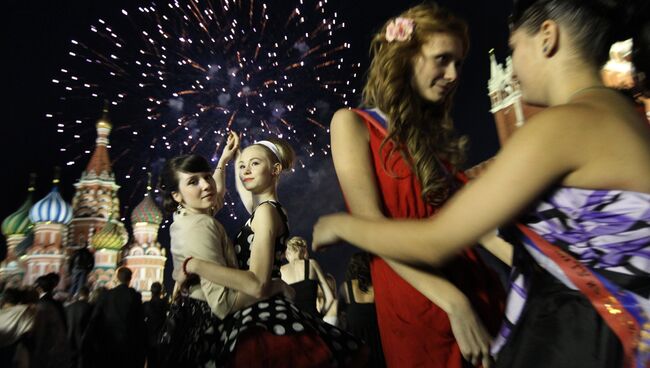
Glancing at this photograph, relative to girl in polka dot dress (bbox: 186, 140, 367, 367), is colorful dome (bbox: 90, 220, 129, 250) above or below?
above

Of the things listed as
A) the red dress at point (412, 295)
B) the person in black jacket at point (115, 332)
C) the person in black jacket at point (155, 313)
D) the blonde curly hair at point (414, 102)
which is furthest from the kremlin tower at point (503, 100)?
the red dress at point (412, 295)

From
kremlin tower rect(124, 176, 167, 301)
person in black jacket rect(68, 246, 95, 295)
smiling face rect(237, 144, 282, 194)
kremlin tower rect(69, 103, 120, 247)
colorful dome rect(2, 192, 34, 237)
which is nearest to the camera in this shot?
smiling face rect(237, 144, 282, 194)

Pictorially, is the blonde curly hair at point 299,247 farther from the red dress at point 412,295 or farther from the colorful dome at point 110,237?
the colorful dome at point 110,237

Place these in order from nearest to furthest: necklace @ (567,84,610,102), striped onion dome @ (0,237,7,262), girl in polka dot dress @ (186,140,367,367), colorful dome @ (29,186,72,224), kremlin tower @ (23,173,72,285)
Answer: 1. necklace @ (567,84,610,102)
2. girl in polka dot dress @ (186,140,367,367)
3. kremlin tower @ (23,173,72,285)
4. colorful dome @ (29,186,72,224)
5. striped onion dome @ (0,237,7,262)

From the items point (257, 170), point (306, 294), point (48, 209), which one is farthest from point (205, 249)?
point (48, 209)

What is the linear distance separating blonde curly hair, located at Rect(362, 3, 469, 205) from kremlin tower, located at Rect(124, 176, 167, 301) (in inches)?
2100

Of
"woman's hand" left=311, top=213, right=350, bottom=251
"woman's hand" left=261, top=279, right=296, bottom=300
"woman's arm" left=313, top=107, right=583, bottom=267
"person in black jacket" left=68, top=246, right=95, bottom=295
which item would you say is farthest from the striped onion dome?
"woman's arm" left=313, top=107, right=583, bottom=267

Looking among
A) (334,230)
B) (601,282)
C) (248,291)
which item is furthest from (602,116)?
(248,291)

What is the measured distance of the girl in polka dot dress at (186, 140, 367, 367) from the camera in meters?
2.33

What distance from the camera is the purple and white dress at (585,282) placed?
1015 millimetres

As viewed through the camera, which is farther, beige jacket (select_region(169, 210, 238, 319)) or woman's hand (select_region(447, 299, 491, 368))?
beige jacket (select_region(169, 210, 238, 319))

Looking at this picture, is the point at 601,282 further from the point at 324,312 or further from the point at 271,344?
the point at 324,312

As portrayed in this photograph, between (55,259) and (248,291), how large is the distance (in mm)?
51763

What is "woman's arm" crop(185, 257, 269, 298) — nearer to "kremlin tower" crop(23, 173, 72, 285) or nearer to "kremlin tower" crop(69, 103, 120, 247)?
"kremlin tower" crop(23, 173, 72, 285)
